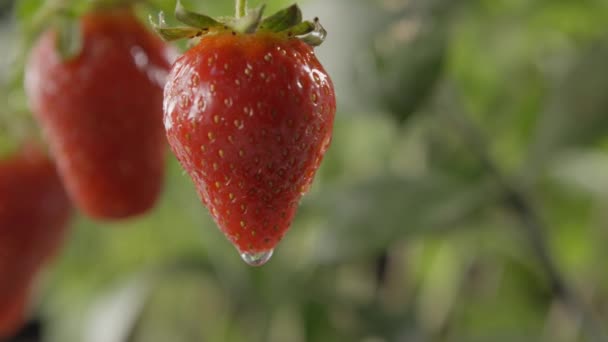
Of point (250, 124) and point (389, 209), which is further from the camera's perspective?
point (389, 209)

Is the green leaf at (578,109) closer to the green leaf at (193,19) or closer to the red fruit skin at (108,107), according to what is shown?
the red fruit skin at (108,107)

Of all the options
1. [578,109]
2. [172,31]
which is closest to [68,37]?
[172,31]

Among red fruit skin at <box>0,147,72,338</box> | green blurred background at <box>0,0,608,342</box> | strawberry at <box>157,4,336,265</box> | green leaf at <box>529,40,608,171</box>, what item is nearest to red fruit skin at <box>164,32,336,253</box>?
strawberry at <box>157,4,336,265</box>

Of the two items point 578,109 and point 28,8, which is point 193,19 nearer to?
point 28,8

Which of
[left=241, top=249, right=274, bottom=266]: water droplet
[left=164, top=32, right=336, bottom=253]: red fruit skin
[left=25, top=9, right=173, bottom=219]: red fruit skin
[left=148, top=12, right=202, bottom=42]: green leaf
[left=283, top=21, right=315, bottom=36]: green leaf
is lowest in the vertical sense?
[left=25, top=9, right=173, bottom=219]: red fruit skin

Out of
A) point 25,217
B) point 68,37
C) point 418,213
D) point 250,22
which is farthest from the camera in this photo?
point 418,213

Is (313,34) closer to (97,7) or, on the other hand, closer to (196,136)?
(196,136)

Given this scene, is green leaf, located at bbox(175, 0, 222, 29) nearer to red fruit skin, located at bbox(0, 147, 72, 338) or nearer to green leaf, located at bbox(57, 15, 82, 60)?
green leaf, located at bbox(57, 15, 82, 60)

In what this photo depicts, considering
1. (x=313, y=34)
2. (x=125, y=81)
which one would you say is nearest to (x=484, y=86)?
(x=125, y=81)
